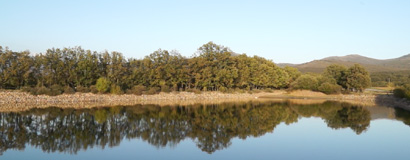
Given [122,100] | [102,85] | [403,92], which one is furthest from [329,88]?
[102,85]

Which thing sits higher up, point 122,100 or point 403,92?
point 403,92

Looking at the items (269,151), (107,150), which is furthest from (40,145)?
(269,151)

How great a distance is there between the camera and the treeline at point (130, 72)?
48.4m

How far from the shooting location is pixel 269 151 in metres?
15.8

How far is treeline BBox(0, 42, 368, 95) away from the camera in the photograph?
48.4m

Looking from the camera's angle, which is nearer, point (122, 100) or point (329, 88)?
point (122, 100)

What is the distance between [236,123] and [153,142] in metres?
9.13

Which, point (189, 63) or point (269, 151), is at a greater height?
point (189, 63)

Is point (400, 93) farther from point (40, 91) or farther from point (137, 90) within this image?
point (40, 91)

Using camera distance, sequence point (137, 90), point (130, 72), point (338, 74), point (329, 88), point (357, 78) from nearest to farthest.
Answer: point (137, 90), point (130, 72), point (329, 88), point (357, 78), point (338, 74)

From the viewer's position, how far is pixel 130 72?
185 ft

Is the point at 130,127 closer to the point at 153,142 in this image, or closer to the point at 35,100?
the point at 153,142

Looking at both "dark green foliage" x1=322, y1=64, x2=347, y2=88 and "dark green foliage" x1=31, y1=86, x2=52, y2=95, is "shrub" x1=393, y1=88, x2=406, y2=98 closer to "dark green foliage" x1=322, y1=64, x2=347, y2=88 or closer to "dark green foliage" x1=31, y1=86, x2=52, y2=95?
"dark green foliage" x1=322, y1=64, x2=347, y2=88

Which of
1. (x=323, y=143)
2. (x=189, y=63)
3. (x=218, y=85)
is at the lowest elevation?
(x=323, y=143)
